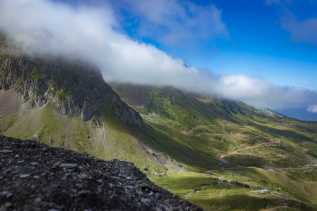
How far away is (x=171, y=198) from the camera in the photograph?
19.6 meters

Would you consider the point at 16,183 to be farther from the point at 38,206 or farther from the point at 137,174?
the point at 137,174

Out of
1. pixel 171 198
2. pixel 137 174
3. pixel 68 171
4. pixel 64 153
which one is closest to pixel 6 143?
pixel 64 153

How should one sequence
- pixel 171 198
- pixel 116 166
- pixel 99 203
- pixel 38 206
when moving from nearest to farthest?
1. pixel 38 206
2. pixel 99 203
3. pixel 171 198
4. pixel 116 166

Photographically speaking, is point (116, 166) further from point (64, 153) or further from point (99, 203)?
point (99, 203)

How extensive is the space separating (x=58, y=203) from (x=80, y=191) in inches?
53.2

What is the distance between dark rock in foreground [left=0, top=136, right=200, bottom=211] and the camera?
51.7 ft

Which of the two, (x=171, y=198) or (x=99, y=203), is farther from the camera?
(x=171, y=198)

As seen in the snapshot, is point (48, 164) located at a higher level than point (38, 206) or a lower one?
higher

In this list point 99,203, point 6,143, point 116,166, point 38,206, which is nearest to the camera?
point 38,206

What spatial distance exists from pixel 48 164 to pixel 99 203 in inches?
164

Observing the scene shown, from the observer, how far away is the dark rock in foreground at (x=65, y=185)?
1574 cm

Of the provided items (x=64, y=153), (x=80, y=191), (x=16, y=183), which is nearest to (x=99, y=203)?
(x=80, y=191)

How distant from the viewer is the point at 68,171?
18672mm

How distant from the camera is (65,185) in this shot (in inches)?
672
